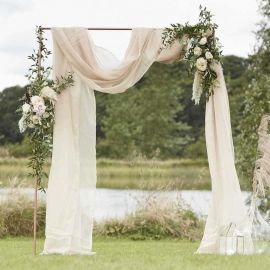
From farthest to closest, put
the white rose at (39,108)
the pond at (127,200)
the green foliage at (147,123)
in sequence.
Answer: the green foliage at (147,123)
the pond at (127,200)
the white rose at (39,108)

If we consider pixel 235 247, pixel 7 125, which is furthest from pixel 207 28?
pixel 7 125

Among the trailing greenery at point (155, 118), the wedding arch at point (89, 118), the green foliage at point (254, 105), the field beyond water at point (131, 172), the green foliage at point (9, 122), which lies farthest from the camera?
the green foliage at point (9, 122)

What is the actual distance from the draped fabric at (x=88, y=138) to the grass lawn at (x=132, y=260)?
16.7 inches

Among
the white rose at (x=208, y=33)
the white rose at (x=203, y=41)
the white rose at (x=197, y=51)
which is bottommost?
the white rose at (x=197, y=51)

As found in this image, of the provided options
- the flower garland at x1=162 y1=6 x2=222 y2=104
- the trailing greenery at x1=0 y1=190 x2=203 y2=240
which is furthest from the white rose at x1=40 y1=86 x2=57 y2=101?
the trailing greenery at x1=0 y1=190 x2=203 y2=240

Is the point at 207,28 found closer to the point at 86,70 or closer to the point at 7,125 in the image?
the point at 86,70

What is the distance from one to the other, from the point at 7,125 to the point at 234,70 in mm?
10878

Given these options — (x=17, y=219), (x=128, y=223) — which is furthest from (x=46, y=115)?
(x=128, y=223)

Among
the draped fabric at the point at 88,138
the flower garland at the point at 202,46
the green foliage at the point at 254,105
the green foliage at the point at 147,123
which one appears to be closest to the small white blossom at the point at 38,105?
the draped fabric at the point at 88,138

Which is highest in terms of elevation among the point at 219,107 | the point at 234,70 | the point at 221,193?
the point at 234,70

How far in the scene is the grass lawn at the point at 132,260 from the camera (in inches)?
274

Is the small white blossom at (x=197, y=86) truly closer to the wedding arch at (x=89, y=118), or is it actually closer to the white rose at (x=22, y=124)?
the wedding arch at (x=89, y=118)

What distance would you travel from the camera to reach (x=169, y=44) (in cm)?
828

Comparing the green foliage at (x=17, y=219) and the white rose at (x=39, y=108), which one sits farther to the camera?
the green foliage at (x=17, y=219)
